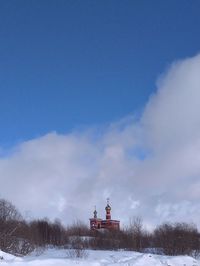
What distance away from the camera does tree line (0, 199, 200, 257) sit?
4188 cm

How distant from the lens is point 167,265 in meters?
30.8

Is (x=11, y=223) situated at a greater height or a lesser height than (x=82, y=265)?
greater

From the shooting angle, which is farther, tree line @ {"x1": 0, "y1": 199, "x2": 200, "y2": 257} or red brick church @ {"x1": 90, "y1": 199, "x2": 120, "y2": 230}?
red brick church @ {"x1": 90, "y1": 199, "x2": 120, "y2": 230}

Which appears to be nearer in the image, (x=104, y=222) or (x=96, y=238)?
(x=96, y=238)

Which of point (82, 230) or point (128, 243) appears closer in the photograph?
point (128, 243)

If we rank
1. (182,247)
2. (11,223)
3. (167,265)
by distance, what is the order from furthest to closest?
(182,247) < (11,223) < (167,265)

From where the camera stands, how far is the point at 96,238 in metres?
67.6

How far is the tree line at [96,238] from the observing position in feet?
137

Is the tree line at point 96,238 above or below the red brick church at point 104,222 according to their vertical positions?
below

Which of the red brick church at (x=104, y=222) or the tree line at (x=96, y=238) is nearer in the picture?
the tree line at (x=96, y=238)

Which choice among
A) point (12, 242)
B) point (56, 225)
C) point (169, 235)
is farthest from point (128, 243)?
point (12, 242)

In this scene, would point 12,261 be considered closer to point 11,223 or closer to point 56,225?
point 11,223

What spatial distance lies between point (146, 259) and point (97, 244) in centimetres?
3410

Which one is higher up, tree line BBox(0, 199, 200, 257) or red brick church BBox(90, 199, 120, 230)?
red brick church BBox(90, 199, 120, 230)
